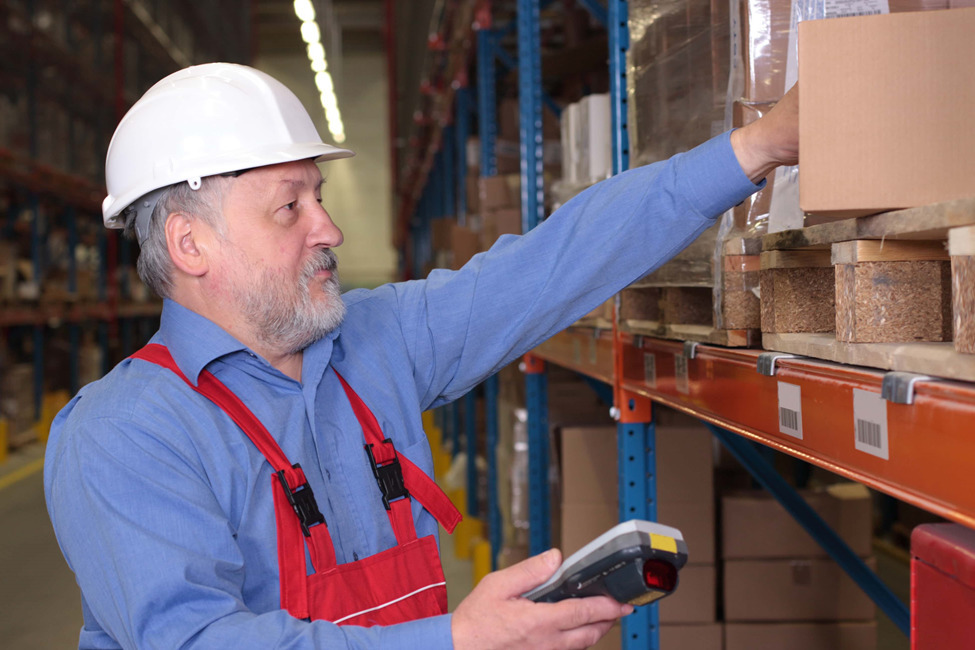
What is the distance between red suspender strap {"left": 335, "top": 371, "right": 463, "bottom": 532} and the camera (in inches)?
69.7

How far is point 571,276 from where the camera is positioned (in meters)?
1.84

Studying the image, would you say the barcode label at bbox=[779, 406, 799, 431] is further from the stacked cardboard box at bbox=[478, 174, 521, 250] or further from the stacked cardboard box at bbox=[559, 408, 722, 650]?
the stacked cardboard box at bbox=[478, 174, 521, 250]

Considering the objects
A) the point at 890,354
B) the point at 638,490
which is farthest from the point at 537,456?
the point at 890,354

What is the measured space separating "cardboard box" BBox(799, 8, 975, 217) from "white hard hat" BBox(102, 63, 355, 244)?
3.42ft

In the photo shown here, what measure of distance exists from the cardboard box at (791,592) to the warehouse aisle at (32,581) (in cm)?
331

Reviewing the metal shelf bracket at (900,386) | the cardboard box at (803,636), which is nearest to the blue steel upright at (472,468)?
the cardboard box at (803,636)

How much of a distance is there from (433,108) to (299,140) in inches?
230

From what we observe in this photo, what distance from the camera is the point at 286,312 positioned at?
183 cm

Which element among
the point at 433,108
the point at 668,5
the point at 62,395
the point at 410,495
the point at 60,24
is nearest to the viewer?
the point at 410,495

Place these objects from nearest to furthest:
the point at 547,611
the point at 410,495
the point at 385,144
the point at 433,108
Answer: the point at 547,611 < the point at 410,495 < the point at 433,108 < the point at 385,144

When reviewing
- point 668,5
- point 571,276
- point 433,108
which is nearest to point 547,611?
point 571,276

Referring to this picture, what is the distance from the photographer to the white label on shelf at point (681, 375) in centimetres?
200

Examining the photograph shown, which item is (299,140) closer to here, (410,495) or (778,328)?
(410,495)

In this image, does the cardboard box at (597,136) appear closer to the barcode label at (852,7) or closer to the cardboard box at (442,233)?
the barcode label at (852,7)
